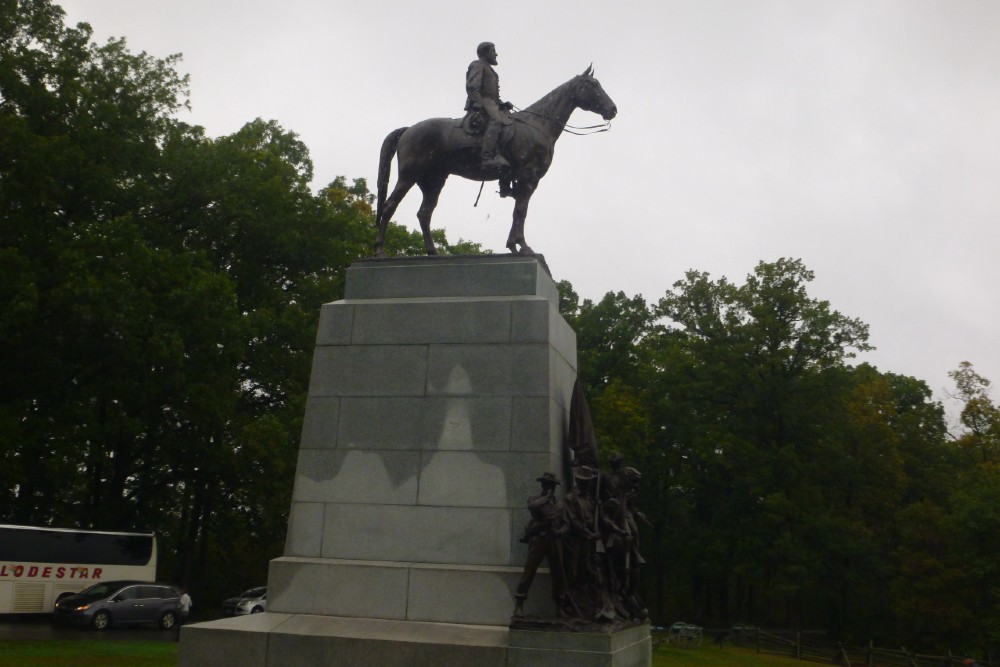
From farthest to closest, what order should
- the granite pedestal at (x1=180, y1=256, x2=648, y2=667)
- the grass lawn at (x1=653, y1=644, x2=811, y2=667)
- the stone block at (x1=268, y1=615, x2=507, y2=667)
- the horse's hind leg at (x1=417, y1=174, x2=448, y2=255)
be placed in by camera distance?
→ the grass lawn at (x1=653, y1=644, x2=811, y2=667)
the horse's hind leg at (x1=417, y1=174, x2=448, y2=255)
the granite pedestal at (x1=180, y1=256, x2=648, y2=667)
the stone block at (x1=268, y1=615, x2=507, y2=667)

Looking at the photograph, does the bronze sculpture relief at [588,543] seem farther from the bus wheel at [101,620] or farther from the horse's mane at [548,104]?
the bus wheel at [101,620]

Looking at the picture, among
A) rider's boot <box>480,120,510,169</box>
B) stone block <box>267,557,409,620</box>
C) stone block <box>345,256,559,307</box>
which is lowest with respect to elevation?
stone block <box>267,557,409,620</box>

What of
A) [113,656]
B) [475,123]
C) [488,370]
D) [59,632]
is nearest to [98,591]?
[59,632]

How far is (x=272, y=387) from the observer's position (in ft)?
114

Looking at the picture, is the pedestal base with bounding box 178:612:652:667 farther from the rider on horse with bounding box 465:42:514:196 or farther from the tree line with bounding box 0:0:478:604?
the tree line with bounding box 0:0:478:604

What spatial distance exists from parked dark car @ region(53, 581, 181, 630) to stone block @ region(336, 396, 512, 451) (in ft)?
62.8

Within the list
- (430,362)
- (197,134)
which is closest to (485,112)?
(430,362)

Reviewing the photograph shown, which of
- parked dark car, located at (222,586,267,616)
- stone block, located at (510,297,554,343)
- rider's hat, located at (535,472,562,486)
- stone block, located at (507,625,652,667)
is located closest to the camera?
stone block, located at (507,625,652,667)

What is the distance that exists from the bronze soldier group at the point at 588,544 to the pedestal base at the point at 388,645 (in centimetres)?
37

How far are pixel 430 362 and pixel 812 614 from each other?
4863cm

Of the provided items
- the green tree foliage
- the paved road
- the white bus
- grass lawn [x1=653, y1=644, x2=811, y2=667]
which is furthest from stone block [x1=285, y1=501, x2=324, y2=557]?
the green tree foliage

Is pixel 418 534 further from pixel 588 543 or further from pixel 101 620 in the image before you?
pixel 101 620

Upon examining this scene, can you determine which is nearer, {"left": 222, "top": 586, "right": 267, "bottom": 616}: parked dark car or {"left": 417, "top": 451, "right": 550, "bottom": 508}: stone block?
{"left": 417, "top": 451, "right": 550, "bottom": 508}: stone block

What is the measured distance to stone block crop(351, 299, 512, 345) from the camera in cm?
1191
